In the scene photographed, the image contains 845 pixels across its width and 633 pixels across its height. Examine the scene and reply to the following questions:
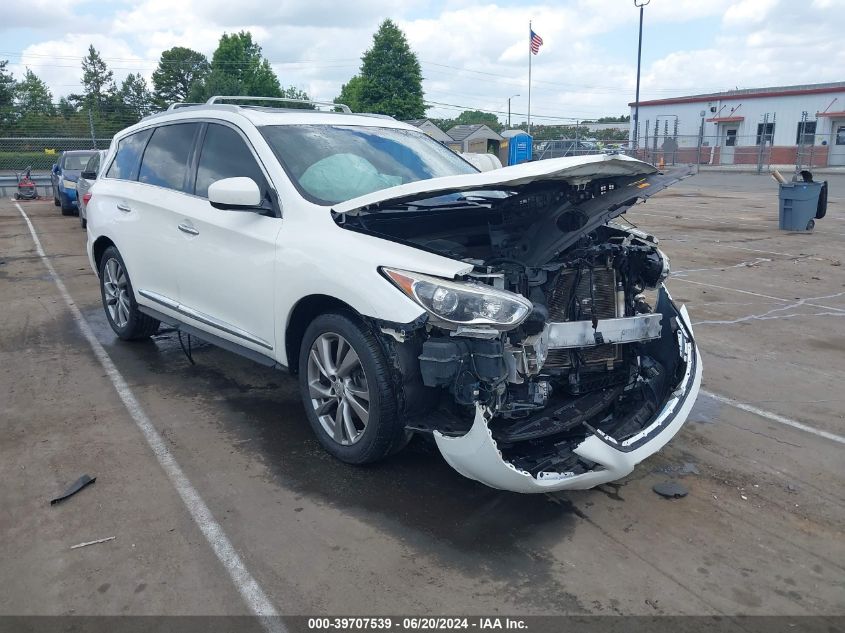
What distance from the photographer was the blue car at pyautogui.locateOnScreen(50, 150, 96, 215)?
1814 cm

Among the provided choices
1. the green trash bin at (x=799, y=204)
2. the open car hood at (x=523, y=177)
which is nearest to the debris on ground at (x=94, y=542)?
the open car hood at (x=523, y=177)

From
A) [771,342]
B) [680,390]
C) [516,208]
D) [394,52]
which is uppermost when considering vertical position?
[394,52]

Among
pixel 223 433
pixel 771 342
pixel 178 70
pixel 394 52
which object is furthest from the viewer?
pixel 178 70

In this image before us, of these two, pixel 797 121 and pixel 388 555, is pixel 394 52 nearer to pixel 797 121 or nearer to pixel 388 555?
pixel 797 121

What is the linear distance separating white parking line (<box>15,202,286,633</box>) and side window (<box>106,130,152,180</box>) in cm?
160

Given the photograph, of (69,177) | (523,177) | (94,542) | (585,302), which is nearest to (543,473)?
(585,302)

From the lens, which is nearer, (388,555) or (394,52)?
(388,555)

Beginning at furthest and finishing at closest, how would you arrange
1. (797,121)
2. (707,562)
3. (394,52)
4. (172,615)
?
1. (394,52)
2. (797,121)
3. (707,562)
4. (172,615)

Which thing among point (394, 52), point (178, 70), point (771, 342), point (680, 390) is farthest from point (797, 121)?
point (178, 70)

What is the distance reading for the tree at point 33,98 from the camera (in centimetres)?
3200

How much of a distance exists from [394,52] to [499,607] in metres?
56.9

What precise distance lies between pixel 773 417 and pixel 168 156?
4823 mm

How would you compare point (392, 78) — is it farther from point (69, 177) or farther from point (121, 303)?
point (121, 303)

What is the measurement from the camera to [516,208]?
3920 mm
